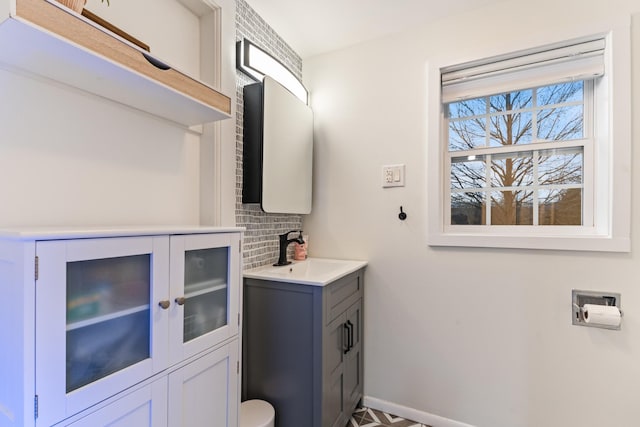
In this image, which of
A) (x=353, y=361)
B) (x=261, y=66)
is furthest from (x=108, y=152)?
(x=353, y=361)

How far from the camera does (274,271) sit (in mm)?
1612

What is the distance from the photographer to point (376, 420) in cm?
175

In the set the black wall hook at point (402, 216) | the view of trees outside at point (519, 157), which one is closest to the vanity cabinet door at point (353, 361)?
the black wall hook at point (402, 216)

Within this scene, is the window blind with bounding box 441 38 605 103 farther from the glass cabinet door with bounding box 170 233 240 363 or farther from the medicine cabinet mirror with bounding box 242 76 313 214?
the glass cabinet door with bounding box 170 233 240 363

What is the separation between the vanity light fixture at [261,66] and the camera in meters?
1.60

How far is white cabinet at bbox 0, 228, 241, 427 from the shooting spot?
643 mm

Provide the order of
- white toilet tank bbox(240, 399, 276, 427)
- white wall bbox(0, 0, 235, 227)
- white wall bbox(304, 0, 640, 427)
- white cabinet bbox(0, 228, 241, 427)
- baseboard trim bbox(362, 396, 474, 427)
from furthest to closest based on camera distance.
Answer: baseboard trim bbox(362, 396, 474, 427) < white wall bbox(304, 0, 640, 427) < white toilet tank bbox(240, 399, 276, 427) < white wall bbox(0, 0, 235, 227) < white cabinet bbox(0, 228, 241, 427)

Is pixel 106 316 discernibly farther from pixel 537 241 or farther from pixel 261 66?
pixel 537 241

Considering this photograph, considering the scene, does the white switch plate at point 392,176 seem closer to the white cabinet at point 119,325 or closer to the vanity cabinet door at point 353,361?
the vanity cabinet door at point 353,361

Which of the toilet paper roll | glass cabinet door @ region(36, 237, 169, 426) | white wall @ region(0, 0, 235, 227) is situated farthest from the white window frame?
glass cabinet door @ region(36, 237, 169, 426)

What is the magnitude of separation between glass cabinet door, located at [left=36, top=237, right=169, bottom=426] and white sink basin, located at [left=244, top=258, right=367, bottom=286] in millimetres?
600

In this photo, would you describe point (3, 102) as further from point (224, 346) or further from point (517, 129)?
point (517, 129)

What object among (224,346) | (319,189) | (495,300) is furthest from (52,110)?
(495,300)

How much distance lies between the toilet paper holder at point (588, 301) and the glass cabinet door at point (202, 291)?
1609mm
